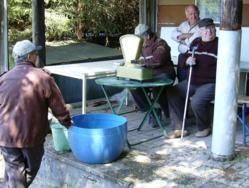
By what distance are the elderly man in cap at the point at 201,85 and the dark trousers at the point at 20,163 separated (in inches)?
71.4

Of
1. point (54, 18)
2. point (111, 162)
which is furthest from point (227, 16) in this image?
point (54, 18)

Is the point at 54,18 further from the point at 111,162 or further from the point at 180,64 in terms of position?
the point at 111,162

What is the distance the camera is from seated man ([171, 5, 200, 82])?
523cm

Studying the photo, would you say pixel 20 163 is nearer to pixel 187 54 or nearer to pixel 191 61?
pixel 191 61

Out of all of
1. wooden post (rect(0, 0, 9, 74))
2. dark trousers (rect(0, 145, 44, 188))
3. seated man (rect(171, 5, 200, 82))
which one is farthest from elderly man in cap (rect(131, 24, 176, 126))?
wooden post (rect(0, 0, 9, 74))

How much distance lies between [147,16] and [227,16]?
3.34 meters

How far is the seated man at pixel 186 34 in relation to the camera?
5.23 metres

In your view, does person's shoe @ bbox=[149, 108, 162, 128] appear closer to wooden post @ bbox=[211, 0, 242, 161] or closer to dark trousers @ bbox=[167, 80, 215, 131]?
dark trousers @ bbox=[167, 80, 215, 131]

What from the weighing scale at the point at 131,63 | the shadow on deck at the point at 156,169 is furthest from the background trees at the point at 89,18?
the shadow on deck at the point at 156,169

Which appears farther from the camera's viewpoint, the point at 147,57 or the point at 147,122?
the point at 147,122

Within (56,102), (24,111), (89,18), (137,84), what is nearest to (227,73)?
(137,84)

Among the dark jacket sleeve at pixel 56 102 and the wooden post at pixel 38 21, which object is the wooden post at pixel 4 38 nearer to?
the wooden post at pixel 38 21

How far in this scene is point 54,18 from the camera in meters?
8.90

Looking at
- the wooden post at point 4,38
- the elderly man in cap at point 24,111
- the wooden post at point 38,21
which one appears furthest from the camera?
the wooden post at point 4,38
